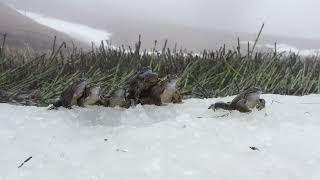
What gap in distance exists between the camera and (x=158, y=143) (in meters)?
2.16

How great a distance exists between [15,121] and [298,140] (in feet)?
3.81

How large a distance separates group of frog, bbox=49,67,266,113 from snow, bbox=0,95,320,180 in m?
0.04

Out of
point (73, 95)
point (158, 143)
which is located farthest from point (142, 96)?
point (158, 143)

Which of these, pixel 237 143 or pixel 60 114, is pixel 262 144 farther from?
pixel 60 114

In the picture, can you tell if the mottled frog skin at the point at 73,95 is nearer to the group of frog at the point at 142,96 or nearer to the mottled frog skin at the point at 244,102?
the group of frog at the point at 142,96

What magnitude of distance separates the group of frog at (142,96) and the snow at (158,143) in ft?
0.13

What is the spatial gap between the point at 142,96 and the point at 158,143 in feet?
1.94

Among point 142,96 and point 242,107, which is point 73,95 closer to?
point 142,96

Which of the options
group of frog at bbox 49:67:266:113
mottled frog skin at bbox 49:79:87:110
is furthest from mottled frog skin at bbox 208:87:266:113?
mottled frog skin at bbox 49:79:87:110

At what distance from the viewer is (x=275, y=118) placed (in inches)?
101

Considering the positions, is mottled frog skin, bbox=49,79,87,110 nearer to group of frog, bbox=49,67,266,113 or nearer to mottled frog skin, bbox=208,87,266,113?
group of frog, bbox=49,67,266,113

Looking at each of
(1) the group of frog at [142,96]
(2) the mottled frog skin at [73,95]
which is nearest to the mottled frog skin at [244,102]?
(1) the group of frog at [142,96]

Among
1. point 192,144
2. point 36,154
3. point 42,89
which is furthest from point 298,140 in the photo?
point 42,89

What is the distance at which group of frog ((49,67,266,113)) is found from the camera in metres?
2.60
